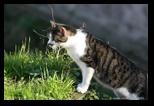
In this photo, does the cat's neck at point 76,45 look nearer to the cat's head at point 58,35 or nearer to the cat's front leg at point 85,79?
the cat's head at point 58,35

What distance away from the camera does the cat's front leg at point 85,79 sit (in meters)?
6.01

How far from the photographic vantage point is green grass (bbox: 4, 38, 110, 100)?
5719 millimetres

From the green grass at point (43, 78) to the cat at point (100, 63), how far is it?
0.19 m

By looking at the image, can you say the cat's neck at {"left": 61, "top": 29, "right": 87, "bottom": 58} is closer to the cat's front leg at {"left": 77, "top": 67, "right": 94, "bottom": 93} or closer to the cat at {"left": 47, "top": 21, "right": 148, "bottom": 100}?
the cat at {"left": 47, "top": 21, "right": 148, "bottom": 100}

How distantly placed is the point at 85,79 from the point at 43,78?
551 millimetres

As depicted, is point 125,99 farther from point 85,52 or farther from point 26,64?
point 26,64

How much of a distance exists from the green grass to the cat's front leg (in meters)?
0.08

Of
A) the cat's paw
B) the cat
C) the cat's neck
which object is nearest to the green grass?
the cat's paw

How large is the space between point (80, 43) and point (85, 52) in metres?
0.14

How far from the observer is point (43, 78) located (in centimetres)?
604

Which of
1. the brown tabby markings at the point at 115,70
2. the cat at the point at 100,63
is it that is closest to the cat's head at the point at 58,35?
the cat at the point at 100,63
